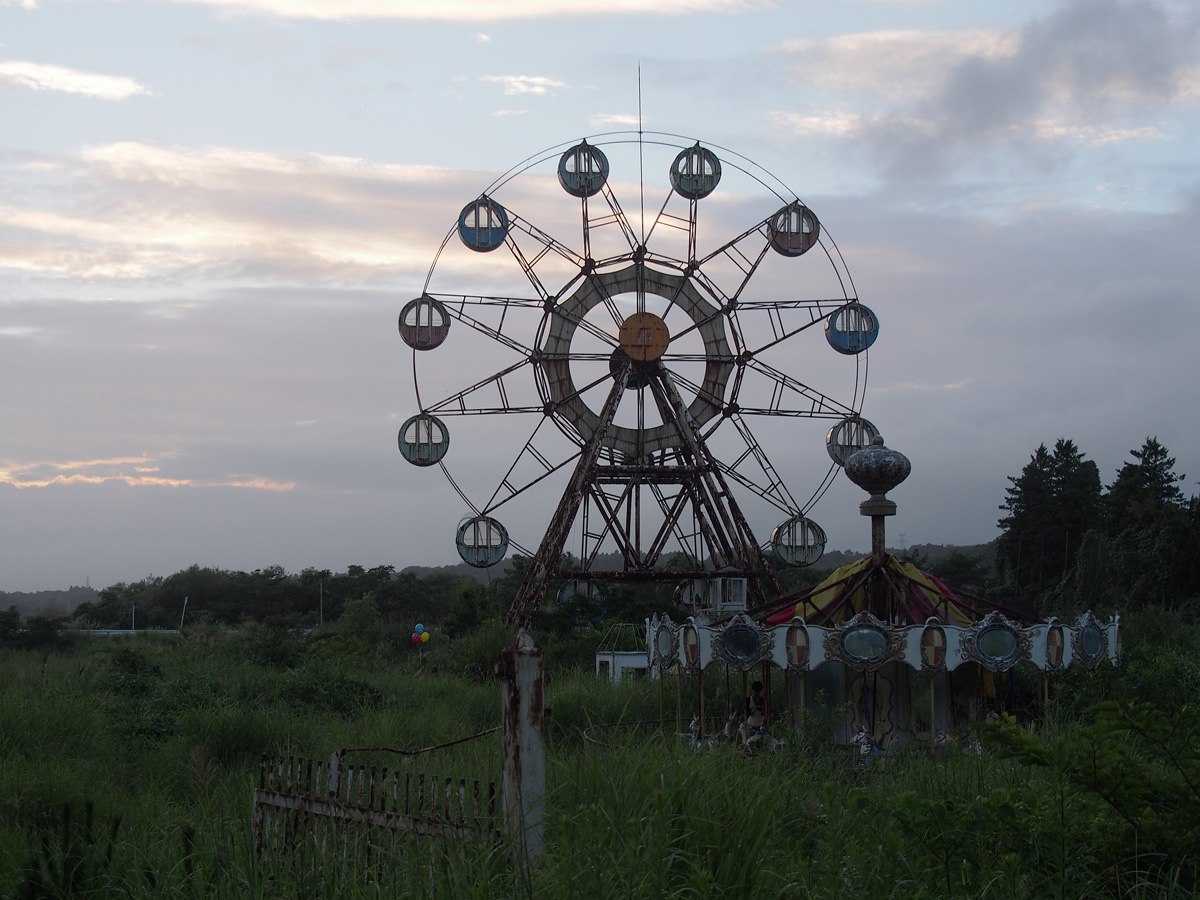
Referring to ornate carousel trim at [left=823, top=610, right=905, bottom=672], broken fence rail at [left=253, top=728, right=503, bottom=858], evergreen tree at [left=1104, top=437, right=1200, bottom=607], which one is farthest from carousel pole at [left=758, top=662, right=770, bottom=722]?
evergreen tree at [left=1104, top=437, right=1200, bottom=607]

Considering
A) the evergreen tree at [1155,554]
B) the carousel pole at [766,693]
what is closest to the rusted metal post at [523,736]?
the carousel pole at [766,693]

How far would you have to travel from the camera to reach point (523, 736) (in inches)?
246

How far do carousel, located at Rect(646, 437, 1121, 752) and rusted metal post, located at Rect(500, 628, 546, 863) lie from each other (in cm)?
651

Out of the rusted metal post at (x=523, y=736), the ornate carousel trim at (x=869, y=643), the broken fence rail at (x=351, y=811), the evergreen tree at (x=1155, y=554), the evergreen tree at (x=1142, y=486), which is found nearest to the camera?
the rusted metal post at (x=523, y=736)

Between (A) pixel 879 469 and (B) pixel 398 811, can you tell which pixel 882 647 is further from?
(B) pixel 398 811

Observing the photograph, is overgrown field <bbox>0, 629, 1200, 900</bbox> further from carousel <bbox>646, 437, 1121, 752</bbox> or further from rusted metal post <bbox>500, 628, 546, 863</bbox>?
carousel <bbox>646, 437, 1121, 752</bbox>

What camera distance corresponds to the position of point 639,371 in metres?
25.2

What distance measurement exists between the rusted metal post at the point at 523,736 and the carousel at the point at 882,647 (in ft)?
21.4

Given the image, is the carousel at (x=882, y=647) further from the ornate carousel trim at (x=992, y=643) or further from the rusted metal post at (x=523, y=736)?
the rusted metal post at (x=523, y=736)

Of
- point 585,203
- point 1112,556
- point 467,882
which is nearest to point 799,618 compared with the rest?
point 467,882

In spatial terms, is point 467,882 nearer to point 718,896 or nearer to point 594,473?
point 718,896

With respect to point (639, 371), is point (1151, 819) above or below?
below

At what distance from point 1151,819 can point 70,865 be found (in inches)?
269

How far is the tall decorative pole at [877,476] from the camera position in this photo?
1413cm
